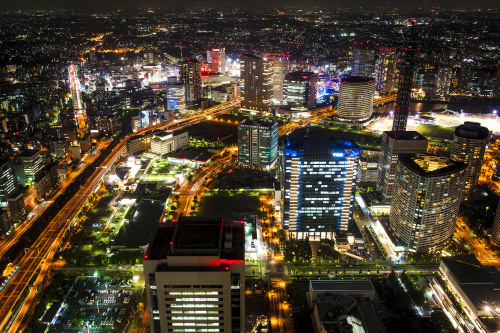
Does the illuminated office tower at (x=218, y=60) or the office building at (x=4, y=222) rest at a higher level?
the illuminated office tower at (x=218, y=60)

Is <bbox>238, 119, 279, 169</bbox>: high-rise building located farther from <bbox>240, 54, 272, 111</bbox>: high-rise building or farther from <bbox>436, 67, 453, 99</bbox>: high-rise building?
<bbox>436, 67, 453, 99</bbox>: high-rise building

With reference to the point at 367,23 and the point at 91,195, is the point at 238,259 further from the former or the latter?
the point at 367,23

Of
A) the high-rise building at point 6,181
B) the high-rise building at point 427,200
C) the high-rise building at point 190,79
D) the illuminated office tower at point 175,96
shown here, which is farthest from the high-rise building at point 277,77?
the high-rise building at point 6,181

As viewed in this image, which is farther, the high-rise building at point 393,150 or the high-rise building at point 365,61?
the high-rise building at point 365,61

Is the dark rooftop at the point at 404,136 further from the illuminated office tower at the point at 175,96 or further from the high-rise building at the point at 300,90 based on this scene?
the illuminated office tower at the point at 175,96

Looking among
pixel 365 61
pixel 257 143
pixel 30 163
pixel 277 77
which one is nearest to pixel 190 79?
pixel 277 77

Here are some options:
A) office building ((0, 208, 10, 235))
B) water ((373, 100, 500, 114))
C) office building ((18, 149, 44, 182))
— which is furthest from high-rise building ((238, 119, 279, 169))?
water ((373, 100, 500, 114))

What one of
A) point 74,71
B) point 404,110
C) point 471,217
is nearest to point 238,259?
point 471,217
